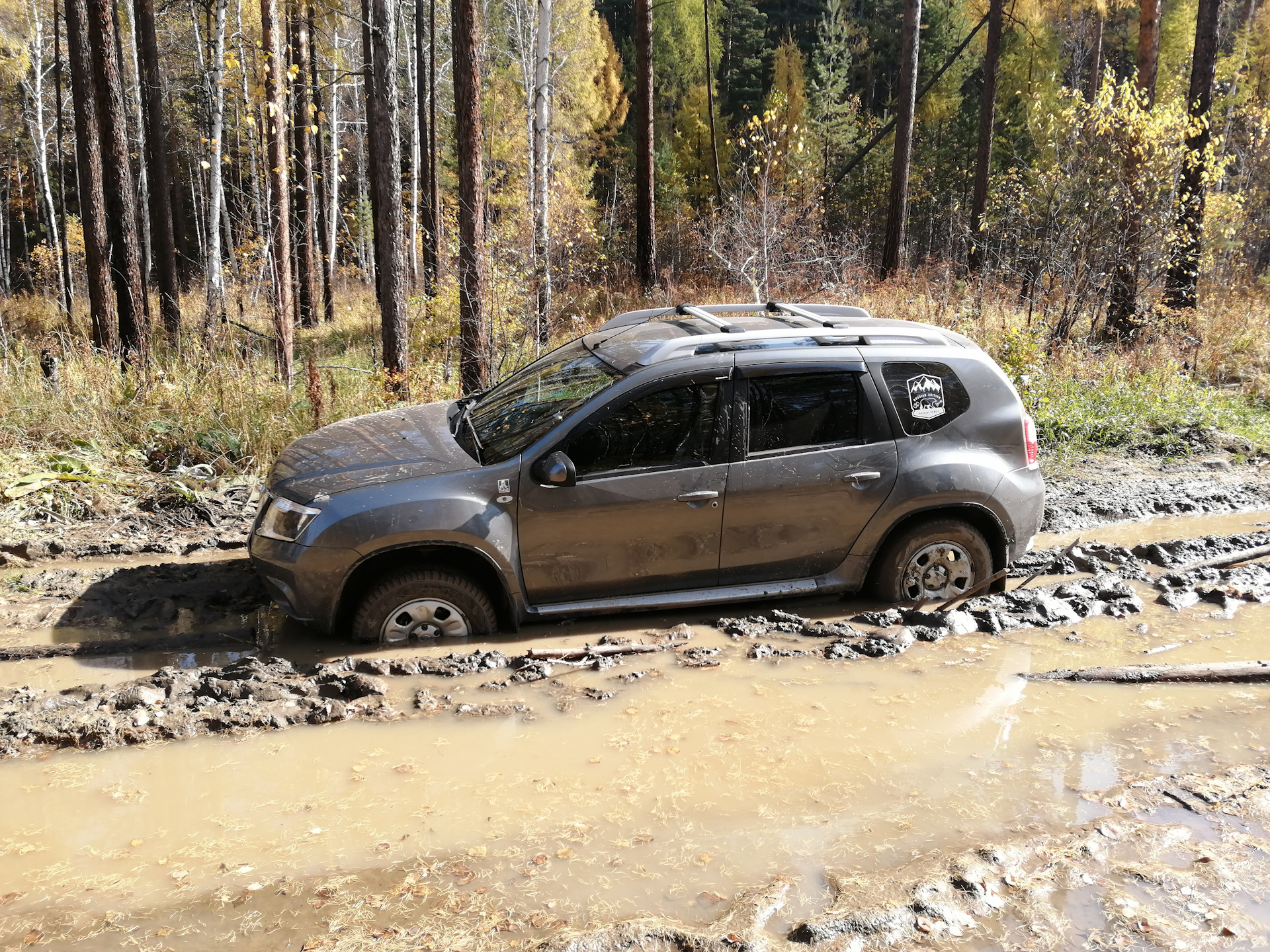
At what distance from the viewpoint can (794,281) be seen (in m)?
17.5

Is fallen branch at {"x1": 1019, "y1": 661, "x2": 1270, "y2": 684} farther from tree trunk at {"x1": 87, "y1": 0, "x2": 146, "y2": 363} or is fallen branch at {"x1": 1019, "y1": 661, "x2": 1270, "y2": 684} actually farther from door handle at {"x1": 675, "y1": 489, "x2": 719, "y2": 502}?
tree trunk at {"x1": 87, "y1": 0, "x2": 146, "y2": 363}

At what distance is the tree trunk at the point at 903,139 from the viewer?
60.5ft

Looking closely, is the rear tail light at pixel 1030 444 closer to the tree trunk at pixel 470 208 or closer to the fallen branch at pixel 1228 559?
the fallen branch at pixel 1228 559

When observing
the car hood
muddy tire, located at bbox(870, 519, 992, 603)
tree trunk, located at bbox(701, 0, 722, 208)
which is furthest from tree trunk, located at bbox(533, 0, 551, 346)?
muddy tire, located at bbox(870, 519, 992, 603)

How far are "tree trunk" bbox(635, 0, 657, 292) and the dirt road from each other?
556 inches

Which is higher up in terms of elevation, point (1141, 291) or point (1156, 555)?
point (1141, 291)

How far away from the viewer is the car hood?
→ 4930 mm

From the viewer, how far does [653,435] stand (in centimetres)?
517

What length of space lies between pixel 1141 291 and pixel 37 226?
5421 centimetres

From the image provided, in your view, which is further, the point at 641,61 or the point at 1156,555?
the point at 641,61

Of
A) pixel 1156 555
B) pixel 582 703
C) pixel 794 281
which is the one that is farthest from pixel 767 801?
pixel 794 281

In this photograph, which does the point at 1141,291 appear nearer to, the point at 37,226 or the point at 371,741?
the point at 371,741

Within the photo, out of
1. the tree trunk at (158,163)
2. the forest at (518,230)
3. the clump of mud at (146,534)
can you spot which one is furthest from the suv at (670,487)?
the tree trunk at (158,163)

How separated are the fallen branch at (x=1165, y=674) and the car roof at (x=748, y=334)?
213cm
